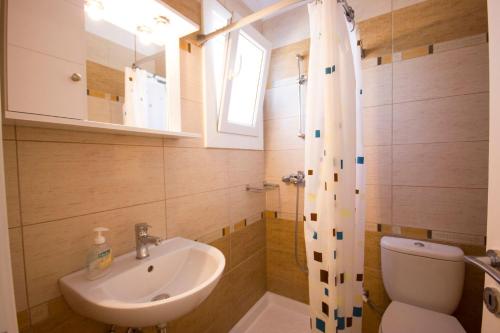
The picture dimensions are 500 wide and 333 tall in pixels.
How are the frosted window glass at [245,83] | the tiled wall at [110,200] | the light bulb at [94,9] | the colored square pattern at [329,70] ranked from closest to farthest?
1. the tiled wall at [110,200]
2. the light bulb at [94,9]
3. the colored square pattern at [329,70]
4. the frosted window glass at [245,83]

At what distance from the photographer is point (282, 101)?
204 centimetres

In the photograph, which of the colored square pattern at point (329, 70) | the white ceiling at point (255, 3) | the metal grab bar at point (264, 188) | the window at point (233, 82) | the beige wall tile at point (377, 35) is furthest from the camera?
the metal grab bar at point (264, 188)

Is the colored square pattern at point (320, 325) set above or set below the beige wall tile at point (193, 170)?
below

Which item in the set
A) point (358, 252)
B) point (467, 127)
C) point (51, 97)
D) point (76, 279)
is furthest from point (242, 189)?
point (467, 127)

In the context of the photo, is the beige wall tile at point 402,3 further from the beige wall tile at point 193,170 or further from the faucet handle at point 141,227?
the faucet handle at point 141,227

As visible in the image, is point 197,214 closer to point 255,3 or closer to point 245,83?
point 245,83

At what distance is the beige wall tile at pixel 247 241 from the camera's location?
5.79 ft

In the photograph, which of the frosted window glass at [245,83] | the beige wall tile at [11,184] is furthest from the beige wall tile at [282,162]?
the beige wall tile at [11,184]

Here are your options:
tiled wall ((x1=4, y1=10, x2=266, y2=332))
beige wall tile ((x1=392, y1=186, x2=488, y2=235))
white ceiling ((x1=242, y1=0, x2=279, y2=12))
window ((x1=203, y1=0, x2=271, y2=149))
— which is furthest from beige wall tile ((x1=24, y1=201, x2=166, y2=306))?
white ceiling ((x1=242, y1=0, x2=279, y2=12))

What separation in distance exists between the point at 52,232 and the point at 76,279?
203mm

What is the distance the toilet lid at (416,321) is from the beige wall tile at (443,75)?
52.9 inches

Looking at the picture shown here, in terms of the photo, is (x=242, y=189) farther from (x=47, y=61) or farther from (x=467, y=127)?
(x=467, y=127)

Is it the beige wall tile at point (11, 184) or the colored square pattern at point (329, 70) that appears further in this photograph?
the colored square pattern at point (329, 70)

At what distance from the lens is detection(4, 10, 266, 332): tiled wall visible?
77 centimetres
